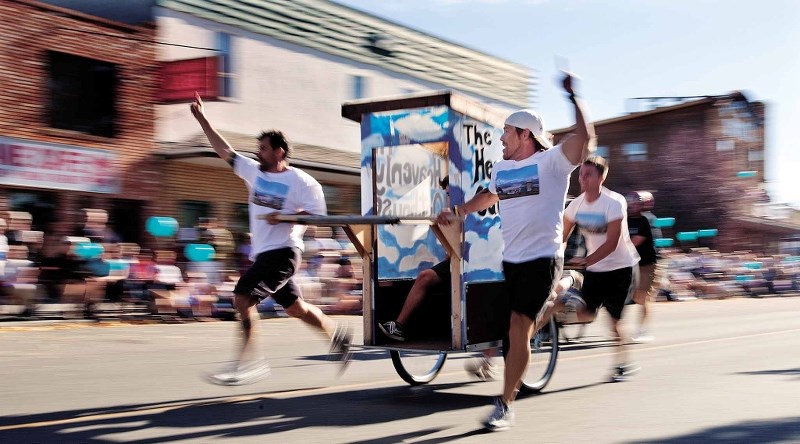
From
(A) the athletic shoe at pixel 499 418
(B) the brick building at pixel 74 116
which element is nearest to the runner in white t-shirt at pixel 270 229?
(A) the athletic shoe at pixel 499 418

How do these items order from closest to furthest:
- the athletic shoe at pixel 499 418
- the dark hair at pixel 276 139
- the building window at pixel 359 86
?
the athletic shoe at pixel 499 418 < the dark hair at pixel 276 139 < the building window at pixel 359 86

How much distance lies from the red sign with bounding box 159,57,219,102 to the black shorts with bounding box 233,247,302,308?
46.3 ft

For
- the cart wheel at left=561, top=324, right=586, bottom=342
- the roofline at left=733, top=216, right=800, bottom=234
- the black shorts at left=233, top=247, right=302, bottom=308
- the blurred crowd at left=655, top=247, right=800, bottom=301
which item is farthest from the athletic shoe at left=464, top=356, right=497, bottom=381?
the roofline at left=733, top=216, right=800, bottom=234

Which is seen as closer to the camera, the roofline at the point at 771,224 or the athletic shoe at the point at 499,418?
the athletic shoe at the point at 499,418

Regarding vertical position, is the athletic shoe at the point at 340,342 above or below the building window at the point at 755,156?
below

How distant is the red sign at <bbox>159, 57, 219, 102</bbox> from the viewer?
21.0m

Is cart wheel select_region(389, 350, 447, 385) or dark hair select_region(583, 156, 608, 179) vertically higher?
dark hair select_region(583, 156, 608, 179)

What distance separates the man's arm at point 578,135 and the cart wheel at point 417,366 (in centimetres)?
269

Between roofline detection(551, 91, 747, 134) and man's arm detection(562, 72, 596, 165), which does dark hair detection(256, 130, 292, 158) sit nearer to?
man's arm detection(562, 72, 596, 165)

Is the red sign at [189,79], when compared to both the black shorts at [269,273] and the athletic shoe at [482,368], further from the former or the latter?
the black shorts at [269,273]

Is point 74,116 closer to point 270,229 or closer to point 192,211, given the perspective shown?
point 192,211

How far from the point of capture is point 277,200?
7.31m

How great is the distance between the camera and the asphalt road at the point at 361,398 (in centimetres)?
591

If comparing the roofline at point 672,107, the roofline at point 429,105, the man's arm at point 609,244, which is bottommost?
the man's arm at point 609,244
